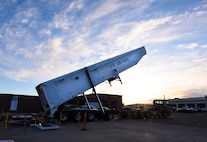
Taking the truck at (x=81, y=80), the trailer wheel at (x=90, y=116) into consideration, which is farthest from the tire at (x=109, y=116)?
the trailer wheel at (x=90, y=116)

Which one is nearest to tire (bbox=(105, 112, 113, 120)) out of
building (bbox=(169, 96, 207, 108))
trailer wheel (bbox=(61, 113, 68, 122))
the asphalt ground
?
trailer wheel (bbox=(61, 113, 68, 122))

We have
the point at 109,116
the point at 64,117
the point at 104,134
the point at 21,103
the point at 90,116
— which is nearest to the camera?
the point at 104,134

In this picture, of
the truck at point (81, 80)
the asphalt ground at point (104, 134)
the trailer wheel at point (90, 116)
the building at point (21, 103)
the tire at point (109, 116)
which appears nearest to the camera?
the asphalt ground at point (104, 134)

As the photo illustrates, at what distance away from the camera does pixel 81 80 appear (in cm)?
1669

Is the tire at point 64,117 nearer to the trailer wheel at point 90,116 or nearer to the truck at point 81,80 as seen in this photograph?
the truck at point 81,80

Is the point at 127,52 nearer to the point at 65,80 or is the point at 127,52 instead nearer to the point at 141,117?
the point at 65,80

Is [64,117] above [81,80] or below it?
below

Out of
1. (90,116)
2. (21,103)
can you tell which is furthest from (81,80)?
(21,103)

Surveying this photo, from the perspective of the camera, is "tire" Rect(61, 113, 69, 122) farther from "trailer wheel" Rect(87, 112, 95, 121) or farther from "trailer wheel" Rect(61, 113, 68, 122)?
"trailer wheel" Rect(87, 112, 95, 121)

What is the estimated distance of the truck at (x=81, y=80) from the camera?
1493cm

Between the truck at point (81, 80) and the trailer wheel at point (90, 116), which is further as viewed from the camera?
the trailer wheel at point (90, 116)

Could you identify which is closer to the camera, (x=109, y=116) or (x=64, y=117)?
(x=64, y=117)

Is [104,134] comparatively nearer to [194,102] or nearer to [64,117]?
[64,117]

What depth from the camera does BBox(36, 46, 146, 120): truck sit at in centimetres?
1493
